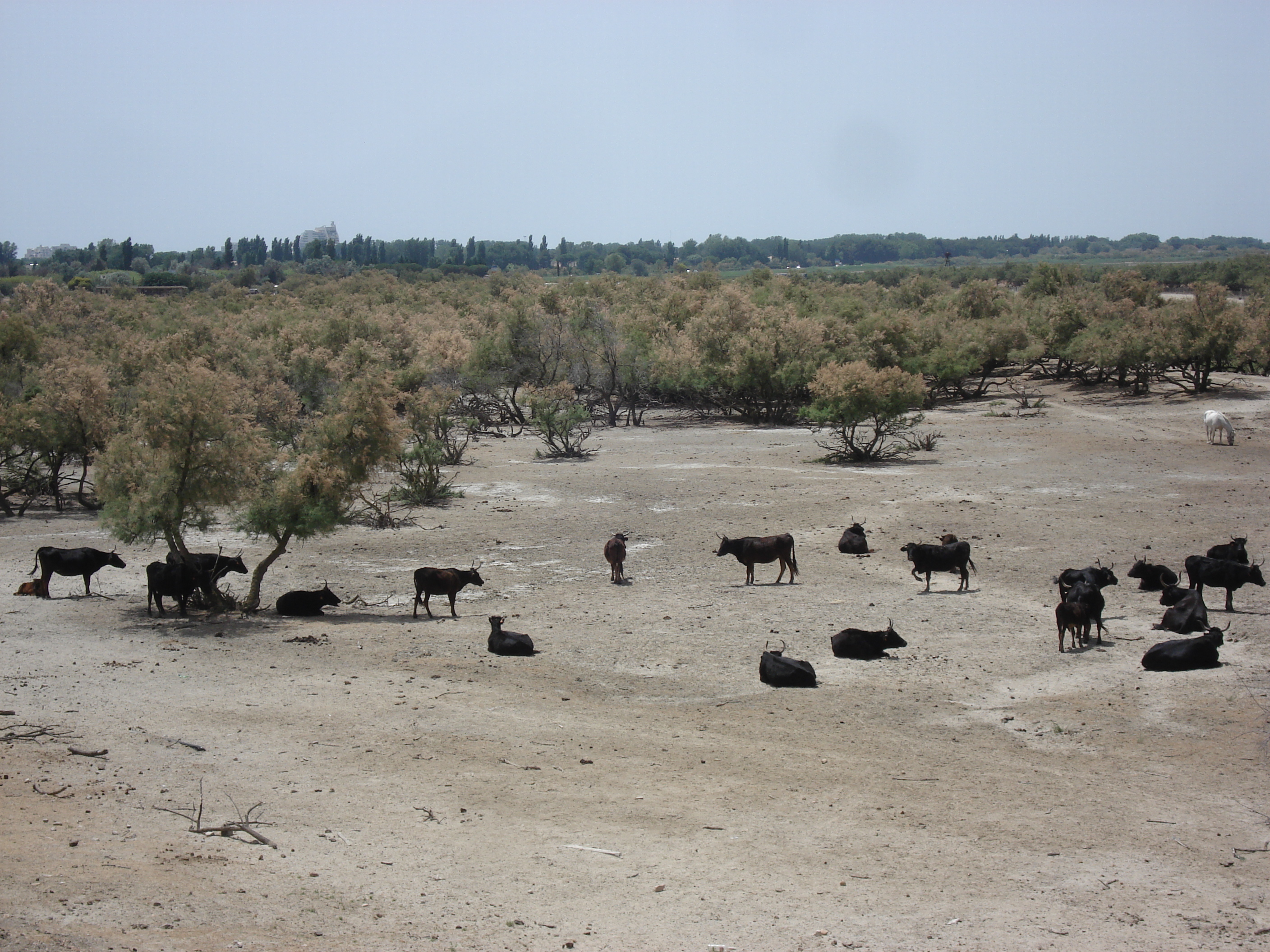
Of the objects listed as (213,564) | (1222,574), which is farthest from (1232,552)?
(213,564)

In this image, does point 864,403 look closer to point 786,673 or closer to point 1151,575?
point 1151,575

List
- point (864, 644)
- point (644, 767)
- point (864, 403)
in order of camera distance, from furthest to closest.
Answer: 1. point (864, 403)
2. point (864, 644)
3. point (644, 767)

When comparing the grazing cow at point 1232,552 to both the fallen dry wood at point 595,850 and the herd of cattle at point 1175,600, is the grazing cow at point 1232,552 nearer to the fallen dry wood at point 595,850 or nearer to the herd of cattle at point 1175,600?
the herd of cattle at point 1175,600

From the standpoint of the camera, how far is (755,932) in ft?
22.6

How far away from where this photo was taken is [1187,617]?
13844 mm

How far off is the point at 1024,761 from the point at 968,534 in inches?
456

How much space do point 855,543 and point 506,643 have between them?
870cm

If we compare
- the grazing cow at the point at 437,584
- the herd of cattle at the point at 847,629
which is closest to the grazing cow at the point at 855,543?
the herd of cattle at the point at 847,629

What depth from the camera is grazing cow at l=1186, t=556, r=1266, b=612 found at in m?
14.8

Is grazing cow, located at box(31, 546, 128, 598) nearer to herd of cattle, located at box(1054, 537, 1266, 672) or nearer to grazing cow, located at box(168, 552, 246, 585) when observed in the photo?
grazing cow, located at box(168, 552, 246, 585)

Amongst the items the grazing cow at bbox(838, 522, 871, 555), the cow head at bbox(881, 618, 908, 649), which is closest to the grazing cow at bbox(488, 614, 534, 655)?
the cow head at bbox(881, 618, 908, 649)

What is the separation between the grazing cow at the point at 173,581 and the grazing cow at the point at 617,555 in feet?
21.4

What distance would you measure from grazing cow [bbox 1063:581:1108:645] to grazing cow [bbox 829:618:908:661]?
2.32 meters

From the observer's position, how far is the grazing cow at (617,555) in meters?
18.0
